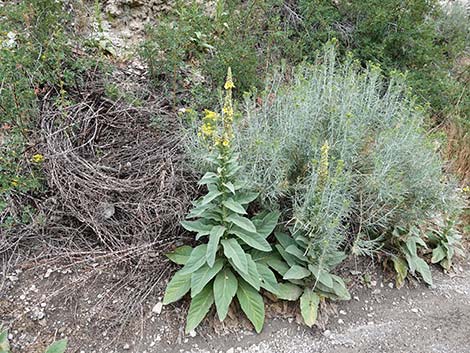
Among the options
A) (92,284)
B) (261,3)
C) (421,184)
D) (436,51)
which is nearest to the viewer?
(92,284)

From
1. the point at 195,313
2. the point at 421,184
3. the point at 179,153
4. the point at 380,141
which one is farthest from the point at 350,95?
the point at 195,313

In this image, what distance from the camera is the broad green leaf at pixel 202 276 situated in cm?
200

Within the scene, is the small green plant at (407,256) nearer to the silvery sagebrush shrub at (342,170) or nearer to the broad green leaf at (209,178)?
the silvery sagebrush shrub at (342,170)

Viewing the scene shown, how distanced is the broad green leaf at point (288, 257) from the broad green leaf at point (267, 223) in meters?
0.16

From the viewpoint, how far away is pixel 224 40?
3.40 metres

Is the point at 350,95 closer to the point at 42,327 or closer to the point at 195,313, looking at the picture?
the point at 195,313

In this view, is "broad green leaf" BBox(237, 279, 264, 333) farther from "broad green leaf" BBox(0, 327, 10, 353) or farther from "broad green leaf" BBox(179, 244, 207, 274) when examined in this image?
"broad green leaf" BBox(0, 327, 10, 353)

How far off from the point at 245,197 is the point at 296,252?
466mm

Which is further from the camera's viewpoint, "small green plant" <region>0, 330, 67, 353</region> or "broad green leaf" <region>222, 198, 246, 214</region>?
"broad green leaf" <region>222, 198, 246, 214</region>

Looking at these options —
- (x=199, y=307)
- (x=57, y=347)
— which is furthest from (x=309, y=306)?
(x=57, y=347)

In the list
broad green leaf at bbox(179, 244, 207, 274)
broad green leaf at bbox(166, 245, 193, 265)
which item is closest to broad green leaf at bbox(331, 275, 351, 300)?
broad green leaf at bbox(179, 244, 207, 274)

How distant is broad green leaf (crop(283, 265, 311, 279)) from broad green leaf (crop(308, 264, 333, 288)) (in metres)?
0.04

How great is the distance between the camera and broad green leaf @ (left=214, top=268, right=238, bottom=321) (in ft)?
6.50

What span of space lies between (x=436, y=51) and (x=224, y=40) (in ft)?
8.12
